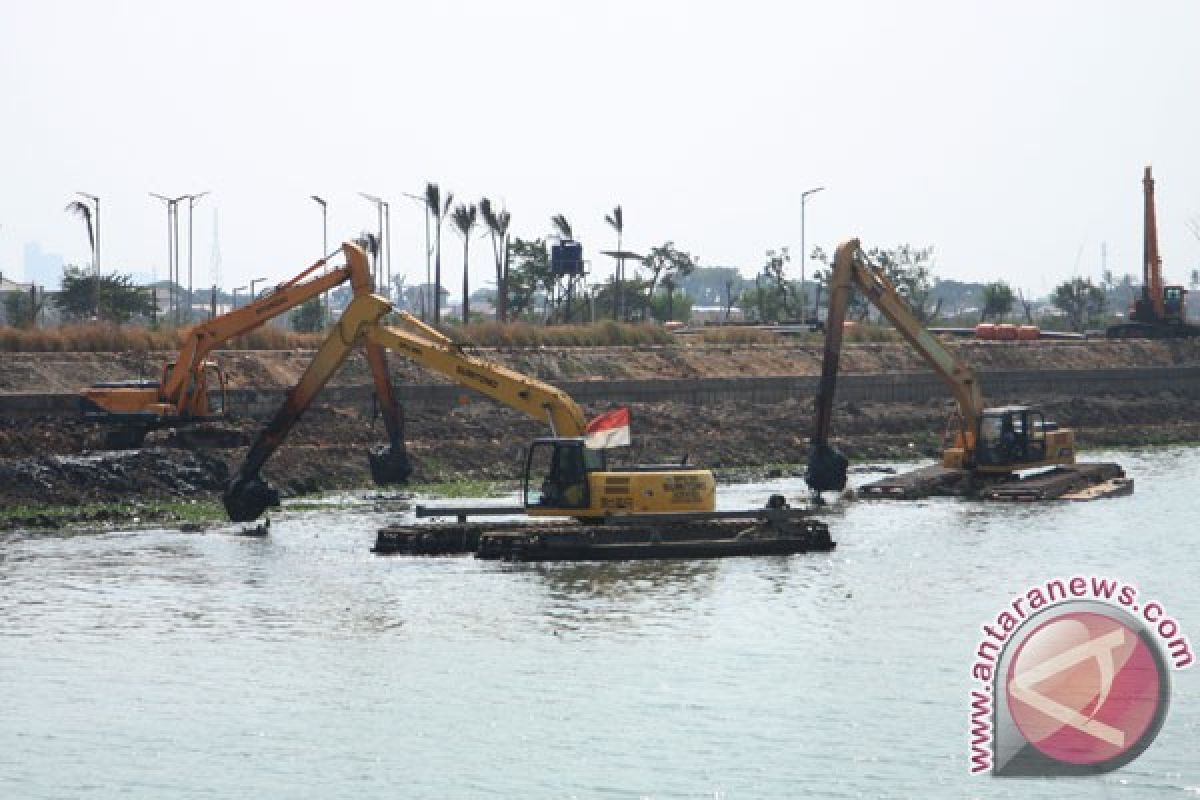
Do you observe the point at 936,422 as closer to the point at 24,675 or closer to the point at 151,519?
the point at 151,519

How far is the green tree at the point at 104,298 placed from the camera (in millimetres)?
119875

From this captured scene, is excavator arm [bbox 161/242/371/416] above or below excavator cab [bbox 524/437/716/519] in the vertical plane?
above

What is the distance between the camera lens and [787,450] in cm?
7744

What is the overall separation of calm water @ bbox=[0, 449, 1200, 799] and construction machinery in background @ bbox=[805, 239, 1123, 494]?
9197 millimetres

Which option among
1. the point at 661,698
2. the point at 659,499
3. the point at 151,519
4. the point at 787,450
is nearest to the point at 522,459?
the point at 787,450

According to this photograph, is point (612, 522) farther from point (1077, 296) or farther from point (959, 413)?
point (1077, 296)

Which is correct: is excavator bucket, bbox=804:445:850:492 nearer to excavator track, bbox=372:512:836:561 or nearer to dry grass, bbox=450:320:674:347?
excavator track, bbox=372:512:836:561

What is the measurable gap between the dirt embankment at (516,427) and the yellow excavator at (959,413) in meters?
11.3

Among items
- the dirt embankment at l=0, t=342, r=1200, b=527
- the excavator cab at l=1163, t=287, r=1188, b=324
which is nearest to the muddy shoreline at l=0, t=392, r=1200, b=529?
the dirt embankment at l=0, t=342, r=1200, b=527

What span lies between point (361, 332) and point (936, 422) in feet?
128

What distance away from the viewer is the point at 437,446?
2719 inches

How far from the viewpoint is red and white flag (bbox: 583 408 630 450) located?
45.4m

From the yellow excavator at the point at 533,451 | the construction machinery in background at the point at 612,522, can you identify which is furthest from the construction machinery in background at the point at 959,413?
the construction machinery in background at the point at 612,522

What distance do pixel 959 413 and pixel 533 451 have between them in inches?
661
